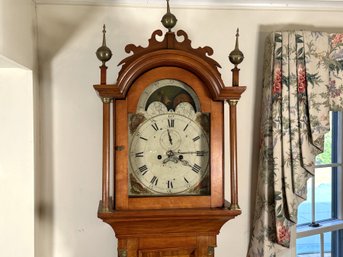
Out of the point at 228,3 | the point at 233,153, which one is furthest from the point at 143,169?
the point at 228,3

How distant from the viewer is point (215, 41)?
4.99 ft

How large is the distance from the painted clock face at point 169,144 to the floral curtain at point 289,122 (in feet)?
1.32

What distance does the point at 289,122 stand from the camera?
1.43 metres

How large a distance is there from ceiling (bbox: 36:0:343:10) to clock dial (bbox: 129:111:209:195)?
22.2 inches

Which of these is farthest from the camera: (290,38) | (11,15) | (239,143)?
(239,143)

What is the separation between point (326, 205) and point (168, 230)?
102 centimetres

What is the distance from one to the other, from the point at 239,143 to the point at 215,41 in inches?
17.5

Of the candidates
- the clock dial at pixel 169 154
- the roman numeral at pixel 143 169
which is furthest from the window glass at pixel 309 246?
the roman numeral at pixel 143 169

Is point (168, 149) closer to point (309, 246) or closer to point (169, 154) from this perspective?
point (169, 154)

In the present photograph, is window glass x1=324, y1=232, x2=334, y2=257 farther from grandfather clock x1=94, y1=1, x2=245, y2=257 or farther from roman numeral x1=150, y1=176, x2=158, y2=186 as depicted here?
roman numeral x1=150, y1=176, x2=158, y2=186

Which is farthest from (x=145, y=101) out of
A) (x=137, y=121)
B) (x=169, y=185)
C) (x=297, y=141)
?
(x=297, y=141)

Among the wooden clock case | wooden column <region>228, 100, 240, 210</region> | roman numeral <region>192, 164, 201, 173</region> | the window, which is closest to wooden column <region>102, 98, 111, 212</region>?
the wooden clock case

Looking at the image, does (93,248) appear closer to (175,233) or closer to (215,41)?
(175,233)

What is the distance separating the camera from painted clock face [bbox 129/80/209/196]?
1138 millimetres
